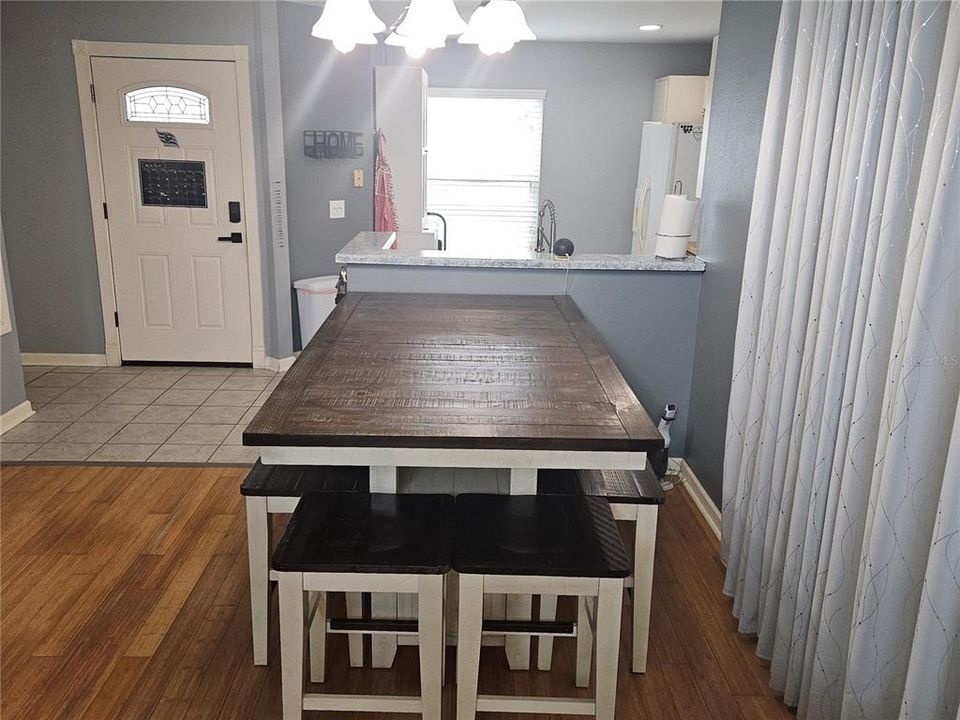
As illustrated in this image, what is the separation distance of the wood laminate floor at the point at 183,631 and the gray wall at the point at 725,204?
40cm

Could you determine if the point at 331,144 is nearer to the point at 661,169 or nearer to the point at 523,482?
the point at 661,169

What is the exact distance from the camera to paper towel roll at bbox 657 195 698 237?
329 cm

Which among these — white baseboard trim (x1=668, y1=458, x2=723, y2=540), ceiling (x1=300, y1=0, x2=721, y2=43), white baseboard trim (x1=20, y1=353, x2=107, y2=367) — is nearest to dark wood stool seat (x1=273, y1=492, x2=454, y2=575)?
white baseboard trim (x1=668, y1=458, x2=723, y2=540)

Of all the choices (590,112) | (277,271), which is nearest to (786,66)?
(277,271)

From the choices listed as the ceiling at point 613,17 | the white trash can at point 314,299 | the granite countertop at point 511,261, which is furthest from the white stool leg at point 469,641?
the ceiling at point 613,17

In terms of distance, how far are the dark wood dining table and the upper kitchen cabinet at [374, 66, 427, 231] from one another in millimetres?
2898

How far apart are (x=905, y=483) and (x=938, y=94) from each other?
0.76 metres

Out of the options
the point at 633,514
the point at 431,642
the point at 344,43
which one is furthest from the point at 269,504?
the point at 344,43

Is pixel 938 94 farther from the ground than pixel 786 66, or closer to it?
closer to it

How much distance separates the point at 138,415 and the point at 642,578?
10.4ft

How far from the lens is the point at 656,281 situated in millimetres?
3396

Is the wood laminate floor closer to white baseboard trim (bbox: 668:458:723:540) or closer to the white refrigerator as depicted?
white baseboard trim (bbox: 668:458:723:540)

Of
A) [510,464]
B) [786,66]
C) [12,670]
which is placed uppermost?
[786,66]

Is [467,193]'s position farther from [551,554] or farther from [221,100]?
[551,554]
